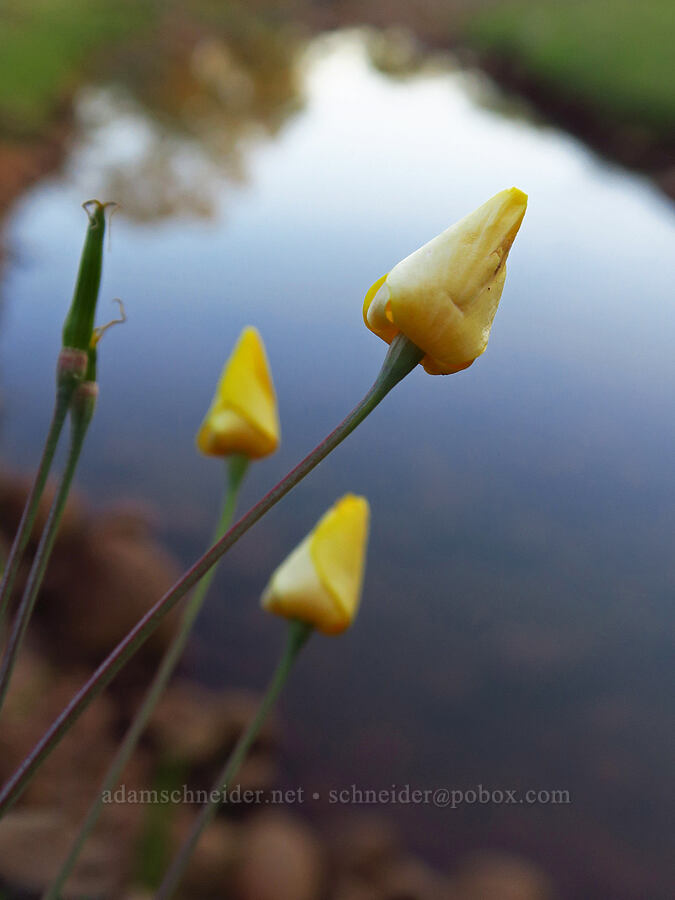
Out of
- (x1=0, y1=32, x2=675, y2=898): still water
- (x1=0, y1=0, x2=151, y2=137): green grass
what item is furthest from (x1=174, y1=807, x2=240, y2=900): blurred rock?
(x1=0, y1=0, x2=151, y2=137): green grass

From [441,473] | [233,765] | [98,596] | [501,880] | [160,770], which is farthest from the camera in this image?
[441,473]

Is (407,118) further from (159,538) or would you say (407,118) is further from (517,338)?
(159,538)

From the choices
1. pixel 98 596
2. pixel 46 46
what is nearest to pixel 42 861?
pixel 98 596

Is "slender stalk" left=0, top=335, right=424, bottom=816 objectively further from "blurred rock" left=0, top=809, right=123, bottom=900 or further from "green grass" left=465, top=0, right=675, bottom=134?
"green grass" left=465, top=0, right=675, bottom=134

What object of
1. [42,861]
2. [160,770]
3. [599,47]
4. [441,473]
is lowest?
[42,861]

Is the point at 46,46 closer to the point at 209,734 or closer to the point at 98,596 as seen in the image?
the point at 98,596

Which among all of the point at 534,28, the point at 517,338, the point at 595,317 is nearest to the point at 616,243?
the point at 595,317
